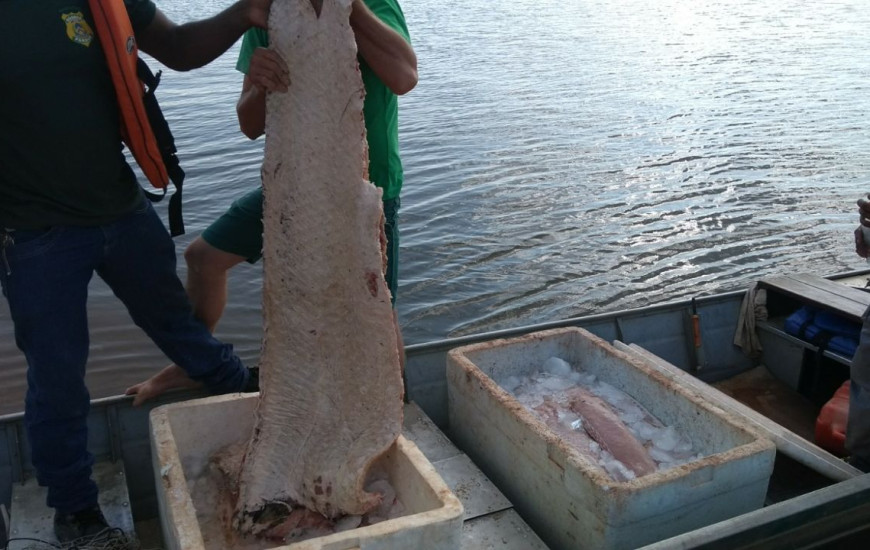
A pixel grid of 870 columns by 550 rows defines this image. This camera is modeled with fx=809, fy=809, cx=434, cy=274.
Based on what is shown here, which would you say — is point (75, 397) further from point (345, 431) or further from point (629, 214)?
point (629, 214)

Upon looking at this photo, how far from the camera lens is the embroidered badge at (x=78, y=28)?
9.53 ft

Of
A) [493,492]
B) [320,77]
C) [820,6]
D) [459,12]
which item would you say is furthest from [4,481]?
[820,6]

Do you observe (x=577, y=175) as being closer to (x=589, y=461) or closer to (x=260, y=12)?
(x=589, y=461)

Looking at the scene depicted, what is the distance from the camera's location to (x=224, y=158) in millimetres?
12344

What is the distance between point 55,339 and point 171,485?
750 millimetres

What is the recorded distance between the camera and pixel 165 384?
3.88 m

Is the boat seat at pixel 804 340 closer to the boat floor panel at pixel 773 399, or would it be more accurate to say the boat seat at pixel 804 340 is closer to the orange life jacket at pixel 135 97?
the boat floor panel at pixel 773 399

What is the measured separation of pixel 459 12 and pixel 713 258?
1766cm

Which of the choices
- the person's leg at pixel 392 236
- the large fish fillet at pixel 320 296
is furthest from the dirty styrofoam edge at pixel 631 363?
the large fish fillet at pixel 320 296

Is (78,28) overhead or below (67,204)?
overhead

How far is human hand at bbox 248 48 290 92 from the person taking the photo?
2.59 m

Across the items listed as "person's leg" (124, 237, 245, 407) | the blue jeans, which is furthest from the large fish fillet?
"person's leg" (124, 237, 245, 407)

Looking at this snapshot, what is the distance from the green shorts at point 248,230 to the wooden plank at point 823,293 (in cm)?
299

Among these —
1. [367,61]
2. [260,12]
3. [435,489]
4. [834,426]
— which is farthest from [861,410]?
[260,12]
